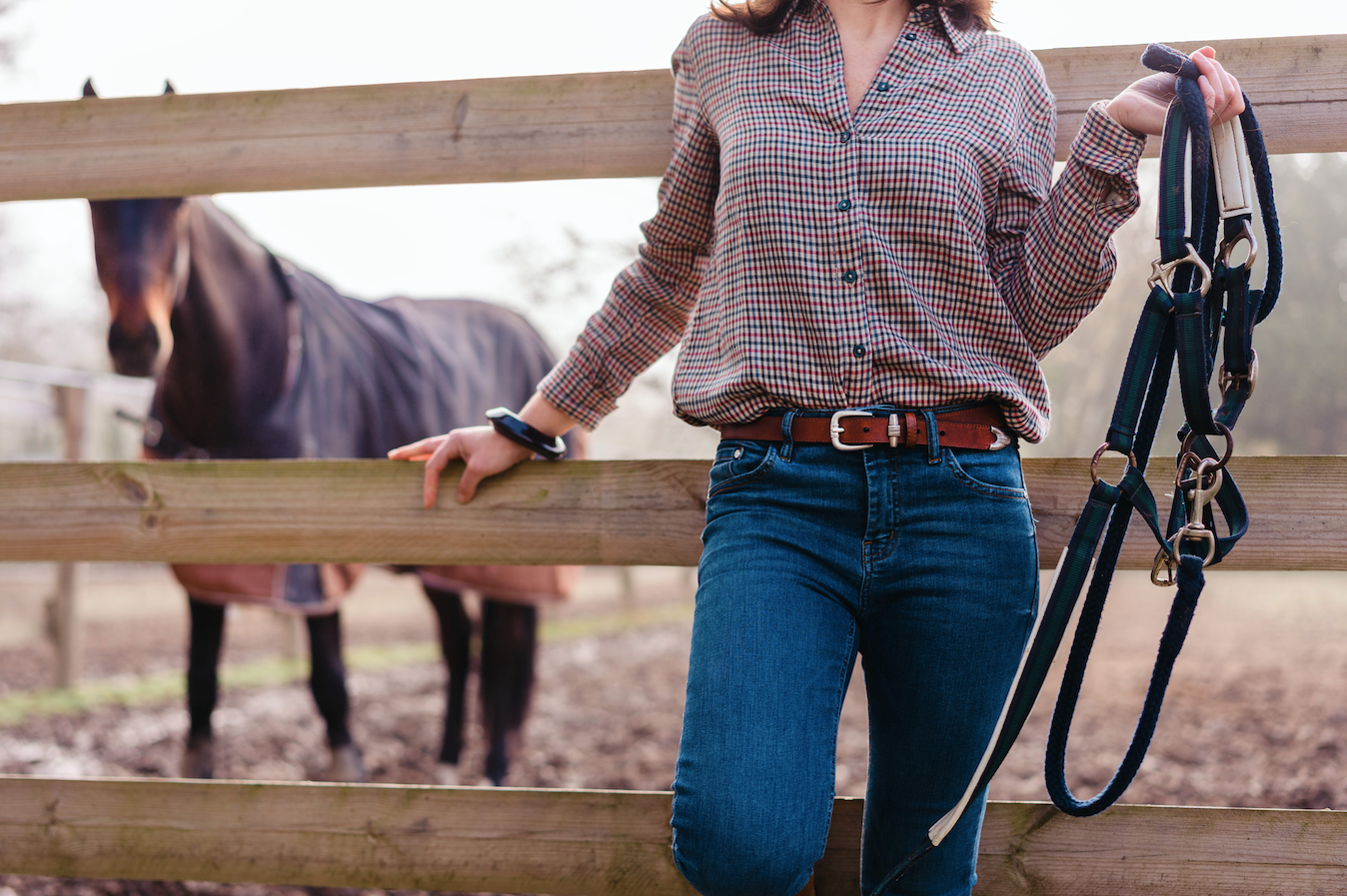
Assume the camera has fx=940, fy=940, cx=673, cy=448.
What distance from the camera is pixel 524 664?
12.2ft

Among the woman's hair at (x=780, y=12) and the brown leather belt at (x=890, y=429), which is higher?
the woman's hair at (x=780, y=12)

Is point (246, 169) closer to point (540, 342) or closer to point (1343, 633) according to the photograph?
point (540, 342)

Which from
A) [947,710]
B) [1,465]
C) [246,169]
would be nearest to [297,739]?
[1,465]

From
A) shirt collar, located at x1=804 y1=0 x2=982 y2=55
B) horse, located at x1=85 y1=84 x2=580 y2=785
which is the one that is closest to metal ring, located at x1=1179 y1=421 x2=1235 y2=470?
shirt collar, located at x1=804 y1=0 x2=982 y2=55

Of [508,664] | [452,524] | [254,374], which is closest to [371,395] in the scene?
[254,374]

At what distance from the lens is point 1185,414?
1033mm

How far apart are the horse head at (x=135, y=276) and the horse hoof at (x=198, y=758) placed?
1054 millimetres

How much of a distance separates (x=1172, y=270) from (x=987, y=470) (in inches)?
11.6

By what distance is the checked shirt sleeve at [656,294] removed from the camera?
134cm

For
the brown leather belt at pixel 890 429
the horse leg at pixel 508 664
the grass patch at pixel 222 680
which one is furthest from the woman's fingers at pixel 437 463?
the grass patch at pixel 222 680

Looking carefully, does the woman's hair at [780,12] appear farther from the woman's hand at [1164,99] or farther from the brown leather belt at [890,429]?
the brown leather belt at [890,429]

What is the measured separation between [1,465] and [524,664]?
7.56 feet

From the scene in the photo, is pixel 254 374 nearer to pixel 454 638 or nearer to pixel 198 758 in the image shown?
pixel 198 758

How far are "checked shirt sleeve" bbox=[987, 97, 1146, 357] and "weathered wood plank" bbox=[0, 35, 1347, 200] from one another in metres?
0.36
